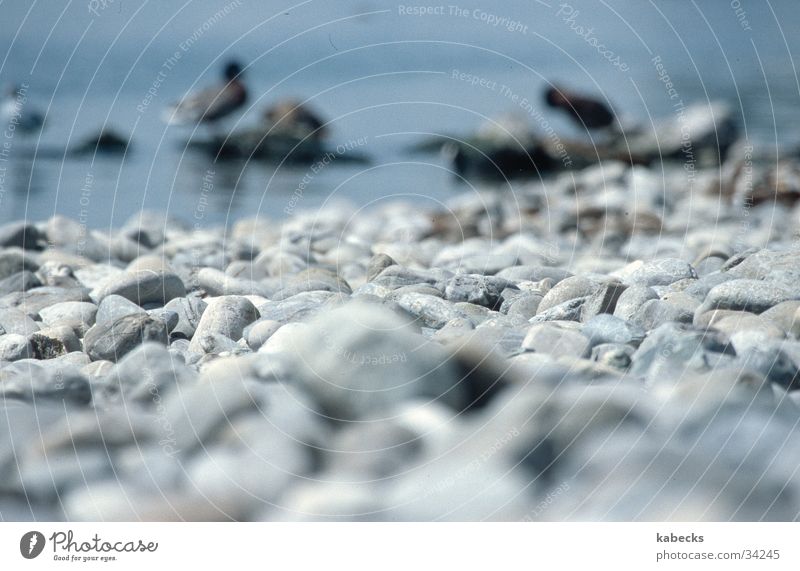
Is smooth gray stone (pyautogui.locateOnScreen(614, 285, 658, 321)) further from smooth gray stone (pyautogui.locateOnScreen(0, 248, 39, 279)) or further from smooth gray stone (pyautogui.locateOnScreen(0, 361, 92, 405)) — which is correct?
smooth gray stone (pyautogui.locateOnScreen(0, 248, 39, 279))

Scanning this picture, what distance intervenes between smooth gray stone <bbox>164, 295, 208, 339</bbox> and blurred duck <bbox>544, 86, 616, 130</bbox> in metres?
5.81

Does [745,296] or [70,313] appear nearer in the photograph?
[745,296]

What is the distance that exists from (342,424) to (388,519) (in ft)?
1.30

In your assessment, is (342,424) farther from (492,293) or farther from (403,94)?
(403,94)

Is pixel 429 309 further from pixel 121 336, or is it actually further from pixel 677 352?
pixel 121 336

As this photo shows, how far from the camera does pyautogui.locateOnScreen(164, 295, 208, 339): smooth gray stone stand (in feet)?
14.0

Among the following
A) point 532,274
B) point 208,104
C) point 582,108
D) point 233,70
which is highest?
point 582,108

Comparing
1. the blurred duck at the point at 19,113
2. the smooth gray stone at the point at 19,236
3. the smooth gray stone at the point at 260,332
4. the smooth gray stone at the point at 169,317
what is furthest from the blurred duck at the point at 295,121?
the smooth gray stone at the point at 260,332

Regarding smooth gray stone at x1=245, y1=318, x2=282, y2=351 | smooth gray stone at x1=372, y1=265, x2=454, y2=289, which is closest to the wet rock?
smooth gray stone at x1=245, y1=318, x2=282, y2=351

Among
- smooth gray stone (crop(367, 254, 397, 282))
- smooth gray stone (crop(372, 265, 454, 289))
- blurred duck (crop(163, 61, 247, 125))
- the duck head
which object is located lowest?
smooth gray stone (crop(372, 265, 454, 289))

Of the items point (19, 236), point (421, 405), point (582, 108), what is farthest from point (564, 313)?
point (582, 108)

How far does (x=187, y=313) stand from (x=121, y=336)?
0.43 meters

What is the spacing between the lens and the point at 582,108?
10.6 meters

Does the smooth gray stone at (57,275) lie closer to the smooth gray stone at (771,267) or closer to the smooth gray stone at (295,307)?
the smooth gray stone at (295,307)
